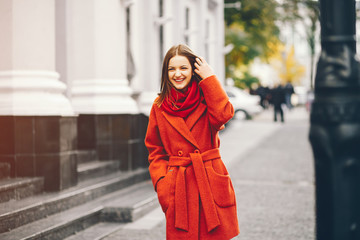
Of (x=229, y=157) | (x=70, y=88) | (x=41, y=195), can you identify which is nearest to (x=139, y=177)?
(x=70, y=88)

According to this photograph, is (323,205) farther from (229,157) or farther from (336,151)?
(229,157)

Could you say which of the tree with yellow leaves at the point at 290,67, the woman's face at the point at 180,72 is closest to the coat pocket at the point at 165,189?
the woman's face at the point at 180,72

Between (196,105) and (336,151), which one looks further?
(196,105)

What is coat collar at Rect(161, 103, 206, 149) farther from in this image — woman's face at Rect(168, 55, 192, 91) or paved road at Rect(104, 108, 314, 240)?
paved road at Rect(104, 108, 314, 240)

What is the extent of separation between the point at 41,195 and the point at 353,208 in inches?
158

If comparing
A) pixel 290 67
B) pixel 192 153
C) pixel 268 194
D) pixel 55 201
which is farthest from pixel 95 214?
pixel 290 67

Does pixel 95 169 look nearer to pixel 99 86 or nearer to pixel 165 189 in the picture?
pixel 99 86

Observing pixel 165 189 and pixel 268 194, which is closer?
pixel 165 189

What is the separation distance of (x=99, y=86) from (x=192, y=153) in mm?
5020

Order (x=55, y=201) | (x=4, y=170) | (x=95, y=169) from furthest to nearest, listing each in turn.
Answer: (x=95, y=169) < (x=4, y=170) < (x=55, y=201)

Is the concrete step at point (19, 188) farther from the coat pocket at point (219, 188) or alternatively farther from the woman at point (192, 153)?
the coat pocket at point (219, 188)

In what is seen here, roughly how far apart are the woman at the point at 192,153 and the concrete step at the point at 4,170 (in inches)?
117

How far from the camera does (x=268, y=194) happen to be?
8219 millimetres

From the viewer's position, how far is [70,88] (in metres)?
8.48
